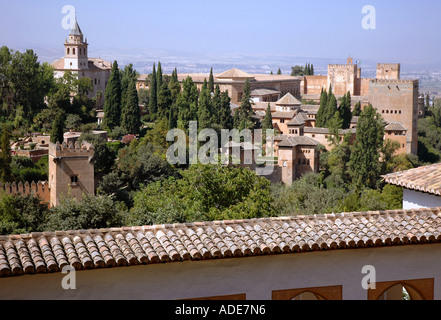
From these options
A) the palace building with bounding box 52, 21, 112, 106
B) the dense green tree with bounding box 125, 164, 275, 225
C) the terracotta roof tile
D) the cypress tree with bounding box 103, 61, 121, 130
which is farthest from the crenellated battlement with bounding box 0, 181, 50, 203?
the palace building with bounding box 52, 21, 112, 106

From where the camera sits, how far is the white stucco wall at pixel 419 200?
7.31m

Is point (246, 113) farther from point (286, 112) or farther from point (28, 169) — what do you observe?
point (28, 169)

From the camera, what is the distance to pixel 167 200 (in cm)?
1331

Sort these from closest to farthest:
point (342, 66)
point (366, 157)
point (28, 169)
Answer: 1. point (28, 169)
2. point (366, 157)
3. point (342, 66)

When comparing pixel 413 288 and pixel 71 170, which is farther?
pixel 71 170

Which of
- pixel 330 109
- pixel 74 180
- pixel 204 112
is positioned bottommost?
pixel 74 180

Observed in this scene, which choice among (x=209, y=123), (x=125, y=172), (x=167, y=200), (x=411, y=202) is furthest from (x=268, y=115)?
(x=411, y=202)

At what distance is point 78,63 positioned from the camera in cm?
4516

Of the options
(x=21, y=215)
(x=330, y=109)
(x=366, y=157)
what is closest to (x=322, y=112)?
(x=330, y=109)

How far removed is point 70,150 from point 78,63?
2302 centimetres

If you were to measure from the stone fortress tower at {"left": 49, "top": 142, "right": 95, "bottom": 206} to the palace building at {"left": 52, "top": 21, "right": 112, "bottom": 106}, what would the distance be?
68.7 feet

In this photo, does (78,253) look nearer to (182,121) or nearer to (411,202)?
(411,202)

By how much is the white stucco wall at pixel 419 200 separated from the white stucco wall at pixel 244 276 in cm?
155
